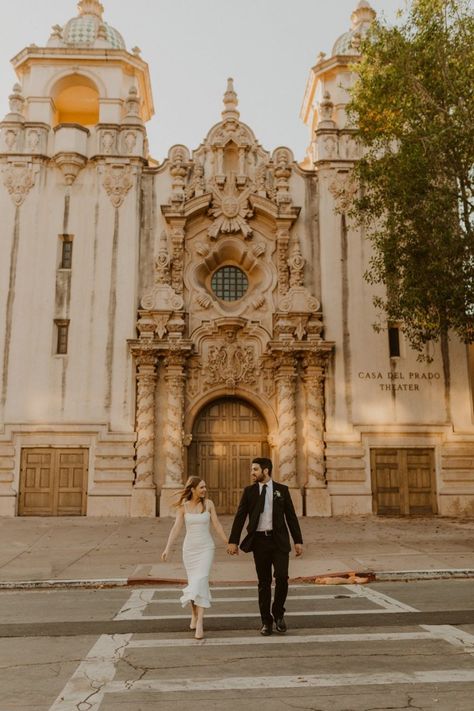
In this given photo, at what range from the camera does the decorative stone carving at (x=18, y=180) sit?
79.3ft

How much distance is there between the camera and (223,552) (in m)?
14.3

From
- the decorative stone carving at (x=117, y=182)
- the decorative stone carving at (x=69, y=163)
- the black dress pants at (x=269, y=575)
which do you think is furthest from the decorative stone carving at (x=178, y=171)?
the black dress pants at (x=269, y=575)

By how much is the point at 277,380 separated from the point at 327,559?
407 inches

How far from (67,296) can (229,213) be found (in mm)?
6587

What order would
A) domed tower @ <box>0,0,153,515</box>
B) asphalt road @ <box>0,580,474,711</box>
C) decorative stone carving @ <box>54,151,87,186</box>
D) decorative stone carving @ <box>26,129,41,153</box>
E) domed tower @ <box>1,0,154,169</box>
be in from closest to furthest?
asphalt road @ <box>0,580,474,711</box>, domed tower @ <box>0,0,153,515</box>, decorative stone carving @ <box>54,151,87,186</box>, decorative stone carving @ <box>26,129,41,153</box>, domed tower @ <box>1,0,154,169</box>

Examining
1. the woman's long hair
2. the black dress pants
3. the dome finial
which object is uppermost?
the dome finial

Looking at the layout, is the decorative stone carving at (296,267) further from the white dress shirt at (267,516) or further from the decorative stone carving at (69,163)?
the white dress shirt at (267,516)

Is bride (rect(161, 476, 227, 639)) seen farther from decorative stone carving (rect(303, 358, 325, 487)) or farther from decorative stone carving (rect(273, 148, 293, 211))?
decorative stone carving (rect(273, 148, 293, 211))

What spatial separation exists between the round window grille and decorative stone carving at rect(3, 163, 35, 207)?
24.8 ft

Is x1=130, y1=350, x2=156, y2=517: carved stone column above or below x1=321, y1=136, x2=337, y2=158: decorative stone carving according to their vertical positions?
below

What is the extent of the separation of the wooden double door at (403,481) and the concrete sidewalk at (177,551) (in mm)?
1476

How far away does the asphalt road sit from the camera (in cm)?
502

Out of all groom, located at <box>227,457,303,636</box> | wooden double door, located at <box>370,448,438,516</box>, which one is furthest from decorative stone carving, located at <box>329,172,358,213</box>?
groom, located at <box>227,457,303,636</box>

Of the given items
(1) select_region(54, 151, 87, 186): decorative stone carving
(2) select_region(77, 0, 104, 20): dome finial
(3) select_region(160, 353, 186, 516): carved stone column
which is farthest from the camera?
(2) select_region(77, 0, 104, 20): dome finial
